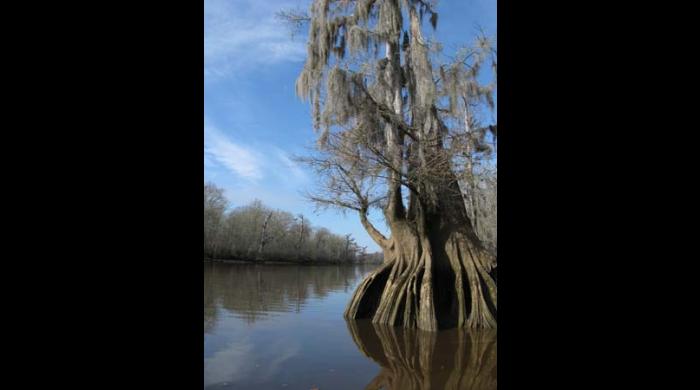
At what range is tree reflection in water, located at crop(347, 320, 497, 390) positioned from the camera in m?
6.34

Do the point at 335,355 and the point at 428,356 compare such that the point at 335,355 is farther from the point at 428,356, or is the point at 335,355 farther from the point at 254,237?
the point at 254,237

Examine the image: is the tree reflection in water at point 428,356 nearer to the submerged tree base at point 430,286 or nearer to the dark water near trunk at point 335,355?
the dark water near trunk at point 335,355

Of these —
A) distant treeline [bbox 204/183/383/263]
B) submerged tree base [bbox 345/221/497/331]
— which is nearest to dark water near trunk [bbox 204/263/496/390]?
submerged tree base [bbox 345/221/497/331]

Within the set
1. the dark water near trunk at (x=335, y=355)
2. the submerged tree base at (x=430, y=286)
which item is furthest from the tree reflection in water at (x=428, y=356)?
the submerged tree base at (x=430, y=286)

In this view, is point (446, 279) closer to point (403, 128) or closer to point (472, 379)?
point (403, 128)

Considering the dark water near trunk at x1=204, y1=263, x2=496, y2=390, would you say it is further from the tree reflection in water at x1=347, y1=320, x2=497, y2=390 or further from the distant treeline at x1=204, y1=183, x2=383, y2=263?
the distant treeline at x1=204, y1=183, x2=383, y2=263

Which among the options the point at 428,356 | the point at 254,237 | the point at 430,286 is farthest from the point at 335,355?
the point at 254,237

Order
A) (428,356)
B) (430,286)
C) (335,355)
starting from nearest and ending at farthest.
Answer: (428,356)
(335,355)
(430,286)

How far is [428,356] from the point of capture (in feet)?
25.1
